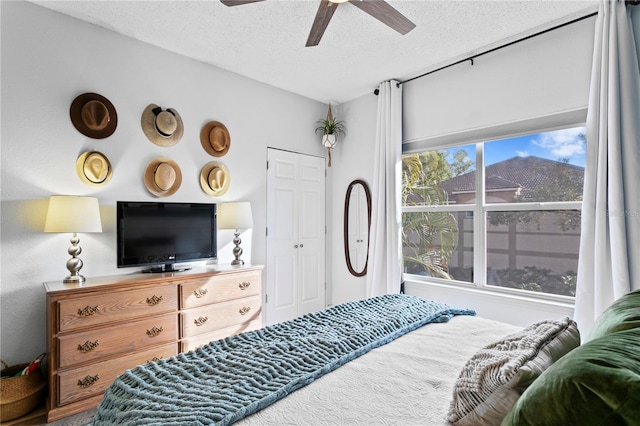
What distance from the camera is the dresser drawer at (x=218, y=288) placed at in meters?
2.71

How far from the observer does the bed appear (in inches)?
38.0

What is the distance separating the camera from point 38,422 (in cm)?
215

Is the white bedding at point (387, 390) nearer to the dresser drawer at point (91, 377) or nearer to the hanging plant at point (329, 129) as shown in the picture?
the dresser drawer at point (91, 377)

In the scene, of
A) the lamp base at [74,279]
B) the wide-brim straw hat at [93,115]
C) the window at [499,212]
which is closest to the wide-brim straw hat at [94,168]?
the wide-brim straw hat at [93,115]

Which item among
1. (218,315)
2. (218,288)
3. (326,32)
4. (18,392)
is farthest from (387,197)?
(18,392)

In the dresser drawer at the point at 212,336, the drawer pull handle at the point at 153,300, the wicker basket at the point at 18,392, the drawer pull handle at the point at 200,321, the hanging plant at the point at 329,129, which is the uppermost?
the hanging plant at the point at 329,129

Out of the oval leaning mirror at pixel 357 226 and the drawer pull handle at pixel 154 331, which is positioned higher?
the oval leaning mirror at pixel 357 226

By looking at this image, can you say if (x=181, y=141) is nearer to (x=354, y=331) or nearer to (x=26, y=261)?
(x=26, y=261)

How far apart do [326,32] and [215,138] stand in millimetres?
1474

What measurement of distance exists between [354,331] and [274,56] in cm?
265

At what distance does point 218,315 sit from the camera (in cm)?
289

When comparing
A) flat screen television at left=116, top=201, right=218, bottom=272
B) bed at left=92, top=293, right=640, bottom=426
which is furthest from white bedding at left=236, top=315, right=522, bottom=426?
flat screen television at left=116, top=201, right=218, bottom=272

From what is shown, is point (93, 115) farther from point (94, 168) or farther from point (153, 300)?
point (153, 300)

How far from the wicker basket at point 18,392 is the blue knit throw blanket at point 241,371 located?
1475 millimetres
